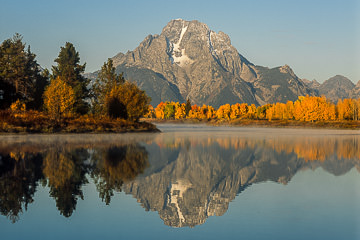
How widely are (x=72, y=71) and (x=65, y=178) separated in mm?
70309

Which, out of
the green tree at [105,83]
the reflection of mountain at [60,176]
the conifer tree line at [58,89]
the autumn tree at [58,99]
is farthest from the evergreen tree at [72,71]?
the reflection of mountain at [60,176]

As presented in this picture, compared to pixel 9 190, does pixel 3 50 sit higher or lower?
higher

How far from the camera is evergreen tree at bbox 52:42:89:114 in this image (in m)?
84.6

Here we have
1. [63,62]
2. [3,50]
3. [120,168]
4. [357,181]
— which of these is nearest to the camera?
[357,181]

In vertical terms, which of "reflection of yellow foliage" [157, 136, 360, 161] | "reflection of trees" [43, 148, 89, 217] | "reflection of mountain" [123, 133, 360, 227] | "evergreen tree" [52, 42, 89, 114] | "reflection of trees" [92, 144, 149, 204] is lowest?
"reflection of yellow foliage" [157, 136, 360, 161]

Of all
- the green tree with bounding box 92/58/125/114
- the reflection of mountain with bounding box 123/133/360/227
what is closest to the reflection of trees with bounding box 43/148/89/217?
the reflection of mountain with bounding box 123/133/360/227

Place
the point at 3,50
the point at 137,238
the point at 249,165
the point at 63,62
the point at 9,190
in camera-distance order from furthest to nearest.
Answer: the point at 63,62
the point at 3,50
the point at 249,165
the point at 9,190
the point at 137,238

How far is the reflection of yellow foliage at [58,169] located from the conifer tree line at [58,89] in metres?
45.5

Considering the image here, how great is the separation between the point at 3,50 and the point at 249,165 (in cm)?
7172

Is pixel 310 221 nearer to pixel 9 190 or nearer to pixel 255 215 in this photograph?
pixel 255 215

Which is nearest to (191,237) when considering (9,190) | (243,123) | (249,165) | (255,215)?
(255,215)

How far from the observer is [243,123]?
579ft

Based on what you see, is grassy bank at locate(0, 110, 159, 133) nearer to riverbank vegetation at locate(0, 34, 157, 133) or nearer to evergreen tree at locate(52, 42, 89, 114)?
riverbank vegetation at locate(0, 34, 157, 133)

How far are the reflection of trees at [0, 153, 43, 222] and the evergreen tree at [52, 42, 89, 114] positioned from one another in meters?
58.7
